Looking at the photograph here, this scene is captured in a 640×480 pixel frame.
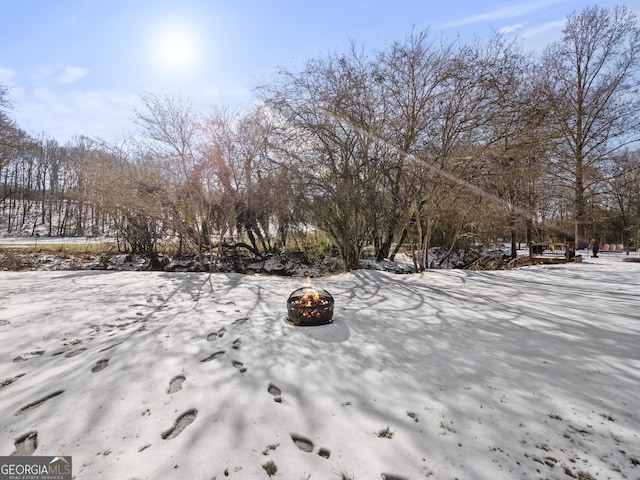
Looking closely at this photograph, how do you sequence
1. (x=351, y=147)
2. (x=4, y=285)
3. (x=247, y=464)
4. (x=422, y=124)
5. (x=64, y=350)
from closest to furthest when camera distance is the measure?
(x=247, y=464) → (x=64, y=350) → (x=4, y=285) → (x=422, y=124) → (x=351, y=147)

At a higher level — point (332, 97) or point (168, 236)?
point (332, 97)

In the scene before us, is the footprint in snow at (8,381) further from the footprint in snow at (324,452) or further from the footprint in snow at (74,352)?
the footprint in snow at (324,452)

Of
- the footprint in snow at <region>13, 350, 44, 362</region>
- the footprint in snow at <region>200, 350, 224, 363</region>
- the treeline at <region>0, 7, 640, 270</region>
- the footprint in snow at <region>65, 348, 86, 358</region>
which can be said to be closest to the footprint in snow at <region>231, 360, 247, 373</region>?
the footprint in snow at <region>200, 350, 224, 363</region>

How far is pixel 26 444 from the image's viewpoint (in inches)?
72.4

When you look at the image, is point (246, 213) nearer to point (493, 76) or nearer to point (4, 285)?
point (4, 285)

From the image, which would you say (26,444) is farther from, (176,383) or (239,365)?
(239,365)

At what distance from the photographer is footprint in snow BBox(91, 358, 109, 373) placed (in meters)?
2.66

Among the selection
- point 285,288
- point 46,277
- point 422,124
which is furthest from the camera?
point 422,124

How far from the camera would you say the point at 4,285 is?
19.7ft

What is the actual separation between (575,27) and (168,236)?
20768 mm

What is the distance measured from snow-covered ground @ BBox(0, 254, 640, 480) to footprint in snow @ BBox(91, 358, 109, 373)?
0.06 ft

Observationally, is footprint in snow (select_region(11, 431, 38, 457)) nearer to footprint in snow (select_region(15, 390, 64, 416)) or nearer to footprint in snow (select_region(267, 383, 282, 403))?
footprint in snow (select_region(15, 390, 64, 416))

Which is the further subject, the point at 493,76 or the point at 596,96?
the point at 596,96

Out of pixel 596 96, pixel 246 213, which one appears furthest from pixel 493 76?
pixel 246 213
